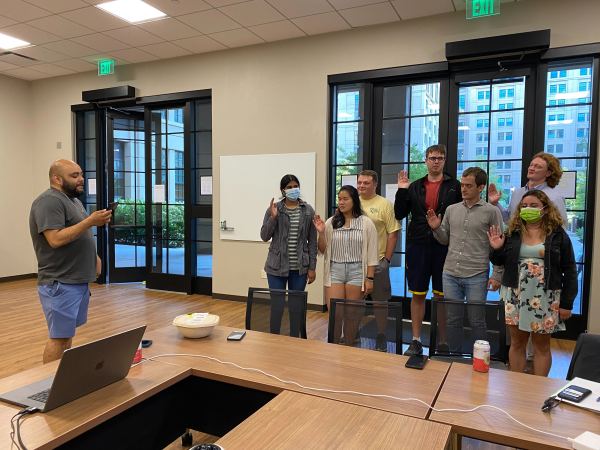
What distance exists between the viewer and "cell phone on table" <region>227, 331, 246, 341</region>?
2.05 meters

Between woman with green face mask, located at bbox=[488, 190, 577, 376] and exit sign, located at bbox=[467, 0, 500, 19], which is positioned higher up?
exit sign, located at bbox=[467, 0, 500, 19]

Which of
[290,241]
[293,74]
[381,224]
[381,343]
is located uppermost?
[293,74]

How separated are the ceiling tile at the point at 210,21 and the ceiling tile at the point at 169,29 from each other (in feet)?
0.39

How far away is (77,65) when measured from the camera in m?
6.30

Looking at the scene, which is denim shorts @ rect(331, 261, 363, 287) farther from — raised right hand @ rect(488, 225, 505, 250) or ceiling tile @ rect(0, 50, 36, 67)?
ceiling tile @ rect(0, 50, 36, 67)

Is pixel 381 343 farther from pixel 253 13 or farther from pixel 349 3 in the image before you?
pixel 253 13

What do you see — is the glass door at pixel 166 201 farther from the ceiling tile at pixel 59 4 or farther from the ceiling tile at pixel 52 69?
the ceiling tile at pixel 59 4

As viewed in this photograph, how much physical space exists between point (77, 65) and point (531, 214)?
6491 millimetres

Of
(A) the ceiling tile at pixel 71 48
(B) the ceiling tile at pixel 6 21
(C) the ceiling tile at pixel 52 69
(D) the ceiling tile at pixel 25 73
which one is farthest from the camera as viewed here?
(D) the ceiling tile at pixel 25 73

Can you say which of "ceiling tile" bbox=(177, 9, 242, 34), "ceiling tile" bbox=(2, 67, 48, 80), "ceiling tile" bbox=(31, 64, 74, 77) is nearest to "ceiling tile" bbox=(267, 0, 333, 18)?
"ceiling tile" bbox=(177, 9, 242, 34)

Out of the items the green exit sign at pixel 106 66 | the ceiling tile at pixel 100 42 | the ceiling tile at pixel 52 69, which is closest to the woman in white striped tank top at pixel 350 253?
the ceiling tile at pixel 100 42

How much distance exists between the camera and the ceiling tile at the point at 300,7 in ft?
13.6

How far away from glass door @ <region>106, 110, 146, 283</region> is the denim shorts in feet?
14.9

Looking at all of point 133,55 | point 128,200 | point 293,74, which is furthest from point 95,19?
point 128,200
